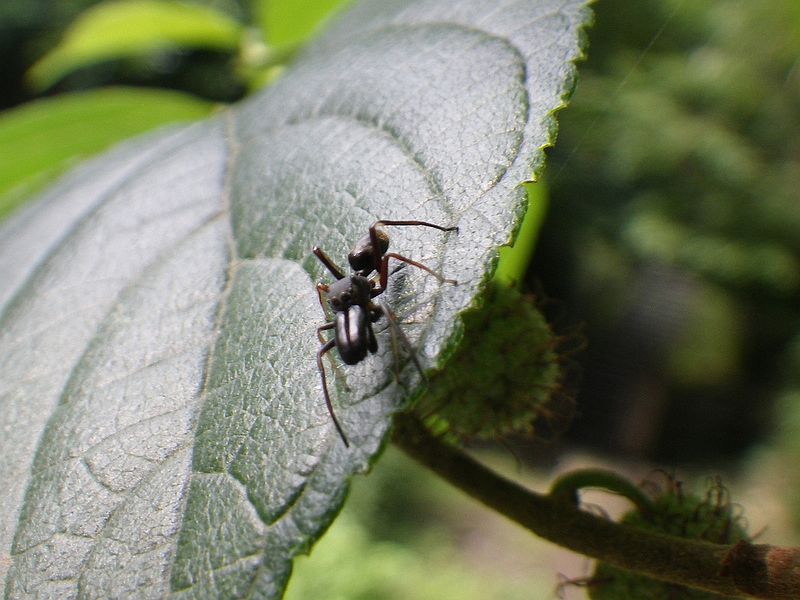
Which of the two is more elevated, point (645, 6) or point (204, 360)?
point (645, 6)

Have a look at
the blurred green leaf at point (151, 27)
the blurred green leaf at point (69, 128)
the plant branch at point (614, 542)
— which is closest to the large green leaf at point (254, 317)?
the plant branch at point (614, 542)

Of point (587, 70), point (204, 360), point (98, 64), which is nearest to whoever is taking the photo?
point (204, 360)

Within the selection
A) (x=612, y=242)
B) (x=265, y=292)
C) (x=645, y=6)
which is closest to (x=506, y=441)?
(x=265, y=292)

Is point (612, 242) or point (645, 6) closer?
point (645, 6)

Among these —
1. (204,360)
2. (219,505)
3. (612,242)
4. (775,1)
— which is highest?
(612,242)

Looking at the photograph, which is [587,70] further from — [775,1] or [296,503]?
[296,503]

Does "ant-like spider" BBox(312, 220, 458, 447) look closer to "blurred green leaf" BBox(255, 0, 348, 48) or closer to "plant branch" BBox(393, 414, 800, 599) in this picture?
"plant branch" BBox(393, 414, 800, 599)

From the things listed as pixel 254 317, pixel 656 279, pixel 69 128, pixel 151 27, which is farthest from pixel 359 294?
pixel 656 279

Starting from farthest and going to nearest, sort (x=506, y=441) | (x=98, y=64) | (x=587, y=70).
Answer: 1. (x=98, y=64)
2. (x=587, y=70)
3. (x=506, y=441)
